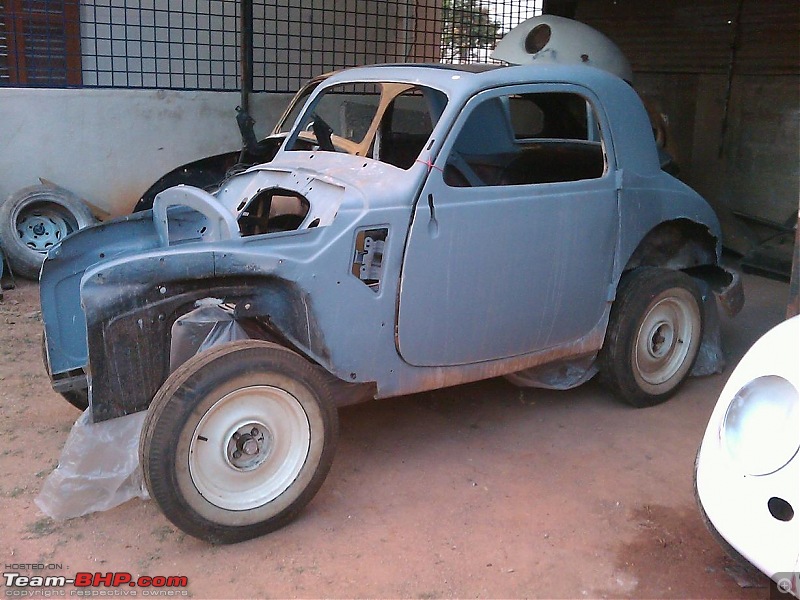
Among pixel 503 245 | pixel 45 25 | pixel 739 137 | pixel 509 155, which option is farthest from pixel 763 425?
pixel 45 25

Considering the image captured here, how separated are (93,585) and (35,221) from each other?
5024 millimetres

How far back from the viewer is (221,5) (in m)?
8.93

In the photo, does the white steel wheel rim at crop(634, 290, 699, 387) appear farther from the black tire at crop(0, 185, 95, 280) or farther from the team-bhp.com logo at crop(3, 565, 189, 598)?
the black tire at crop(0, 185, 95, 280)

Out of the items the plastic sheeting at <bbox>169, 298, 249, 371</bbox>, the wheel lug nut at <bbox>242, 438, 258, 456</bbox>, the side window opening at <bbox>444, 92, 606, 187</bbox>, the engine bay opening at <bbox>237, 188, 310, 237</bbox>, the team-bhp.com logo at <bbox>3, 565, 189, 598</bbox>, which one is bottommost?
the team-bhp.com logo at <bbox>3, 565, 189, 598</bbox>

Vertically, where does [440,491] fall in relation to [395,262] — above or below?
below

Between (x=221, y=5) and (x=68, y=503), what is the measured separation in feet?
22.6

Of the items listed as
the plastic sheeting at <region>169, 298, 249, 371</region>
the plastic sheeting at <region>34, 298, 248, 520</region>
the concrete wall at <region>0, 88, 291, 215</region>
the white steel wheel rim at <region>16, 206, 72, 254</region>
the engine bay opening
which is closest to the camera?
the plastic sheeting at <region>34, 298, 248, 520</region>

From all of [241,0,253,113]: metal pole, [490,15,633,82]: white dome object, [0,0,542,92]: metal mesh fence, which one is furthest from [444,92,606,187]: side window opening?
[0,0,542,92]: metal mesh fence

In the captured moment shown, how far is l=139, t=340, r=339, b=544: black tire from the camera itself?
3084 mm

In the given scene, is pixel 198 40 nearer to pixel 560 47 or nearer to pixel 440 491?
pixel 560 47

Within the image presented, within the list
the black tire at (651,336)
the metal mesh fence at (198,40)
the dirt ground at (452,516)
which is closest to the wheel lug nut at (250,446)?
the dirt ground at (452,516)

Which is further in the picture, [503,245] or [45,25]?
[45,25]

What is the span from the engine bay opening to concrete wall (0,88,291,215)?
432 cm

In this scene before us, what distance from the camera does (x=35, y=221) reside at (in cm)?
726
